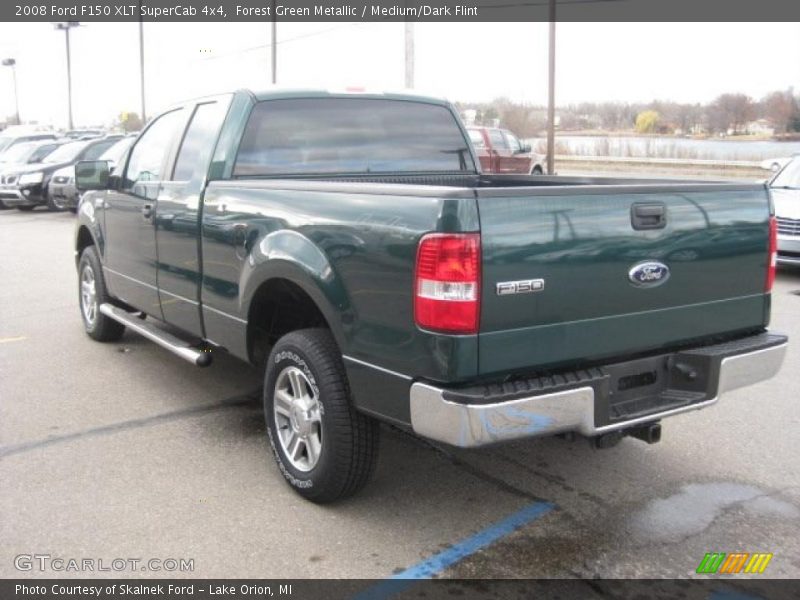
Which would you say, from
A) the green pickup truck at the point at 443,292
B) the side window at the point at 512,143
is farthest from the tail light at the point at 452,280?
the side window at the point at 512,143

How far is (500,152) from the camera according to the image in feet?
68.8

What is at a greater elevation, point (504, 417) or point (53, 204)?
point (53, 204)

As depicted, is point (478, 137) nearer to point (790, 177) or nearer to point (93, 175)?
point (790, 177)

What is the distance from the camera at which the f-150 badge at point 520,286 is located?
303 centimetres

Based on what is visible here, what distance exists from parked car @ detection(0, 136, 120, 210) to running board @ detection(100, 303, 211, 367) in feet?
48.3

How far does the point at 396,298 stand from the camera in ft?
10.4

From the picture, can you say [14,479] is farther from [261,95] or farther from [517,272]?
[517,272]

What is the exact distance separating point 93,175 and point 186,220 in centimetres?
180

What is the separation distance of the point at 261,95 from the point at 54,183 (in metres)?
16.2

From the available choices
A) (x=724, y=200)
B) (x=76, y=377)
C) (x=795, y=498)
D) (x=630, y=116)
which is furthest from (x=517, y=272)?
(x=630, y=116)

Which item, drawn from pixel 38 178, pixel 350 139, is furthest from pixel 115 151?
pixel 350 139

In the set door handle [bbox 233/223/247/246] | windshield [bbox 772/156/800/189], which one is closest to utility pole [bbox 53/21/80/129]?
windshield [bbox 772/156/800/189]

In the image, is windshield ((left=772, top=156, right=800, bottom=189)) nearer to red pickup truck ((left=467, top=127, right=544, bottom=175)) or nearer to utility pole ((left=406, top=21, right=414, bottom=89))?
red pickup truck ((left=467, top=127, right=544, bottom=175))

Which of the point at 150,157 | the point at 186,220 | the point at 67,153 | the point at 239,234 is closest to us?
the point at 239,234
